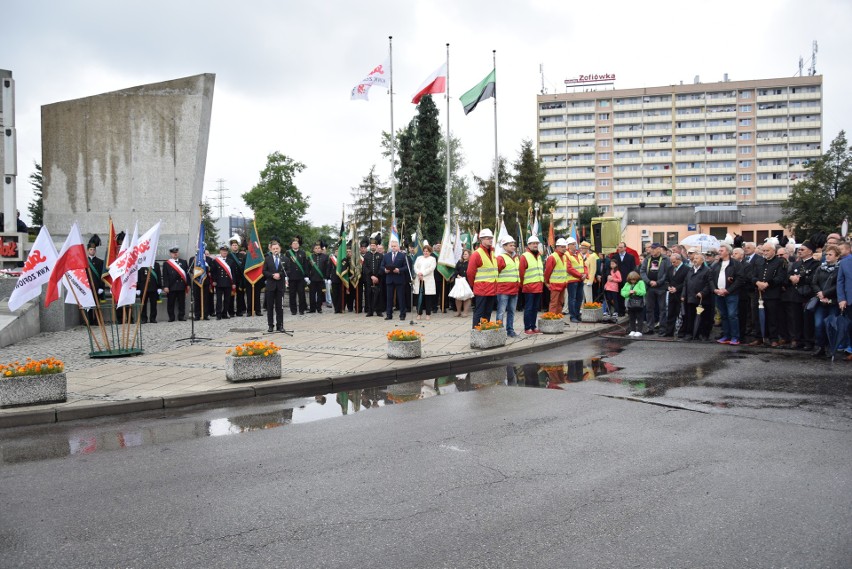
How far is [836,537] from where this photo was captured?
4035 millimetres

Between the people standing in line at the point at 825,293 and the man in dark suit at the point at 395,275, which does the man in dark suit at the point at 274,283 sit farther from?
the people standing in line at the point at 825,293

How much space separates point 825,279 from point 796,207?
43.0 m

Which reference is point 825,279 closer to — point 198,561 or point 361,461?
point 361,461

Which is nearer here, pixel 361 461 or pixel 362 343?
pixel 361 461

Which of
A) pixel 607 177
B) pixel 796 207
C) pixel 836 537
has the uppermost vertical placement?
pixel 607 177

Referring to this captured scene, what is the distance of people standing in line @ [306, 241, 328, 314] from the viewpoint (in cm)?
1981

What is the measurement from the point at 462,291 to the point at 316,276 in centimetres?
467

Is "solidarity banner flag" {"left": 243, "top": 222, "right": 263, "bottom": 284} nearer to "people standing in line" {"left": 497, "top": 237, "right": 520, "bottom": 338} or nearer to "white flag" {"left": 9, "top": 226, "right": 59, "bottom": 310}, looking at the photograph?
"people standing in line" {"left": 497, "top": 237, "right": 520, "bottom": 338}

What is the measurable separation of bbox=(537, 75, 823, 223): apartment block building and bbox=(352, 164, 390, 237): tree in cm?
4915

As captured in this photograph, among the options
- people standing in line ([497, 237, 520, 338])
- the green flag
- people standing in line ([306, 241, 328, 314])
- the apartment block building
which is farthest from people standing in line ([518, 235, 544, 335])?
the apartment block building

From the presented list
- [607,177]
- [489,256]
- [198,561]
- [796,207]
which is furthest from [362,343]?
[607,177]

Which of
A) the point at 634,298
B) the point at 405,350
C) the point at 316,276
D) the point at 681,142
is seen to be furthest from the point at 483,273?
the point at 681,142

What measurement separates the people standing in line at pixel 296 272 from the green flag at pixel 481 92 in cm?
1305

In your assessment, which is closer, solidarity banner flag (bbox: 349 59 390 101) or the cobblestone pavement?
the cobblestone pavement
